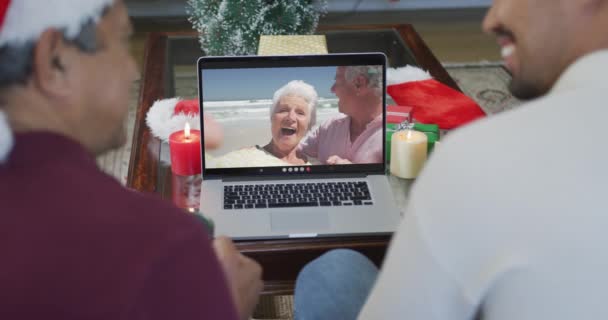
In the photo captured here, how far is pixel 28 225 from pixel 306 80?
0.89 metres

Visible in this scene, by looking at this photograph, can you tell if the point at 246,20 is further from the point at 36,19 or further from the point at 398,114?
the point at 36,19

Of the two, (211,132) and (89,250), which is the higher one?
(89,250)

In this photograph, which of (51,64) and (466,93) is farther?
(466,93)

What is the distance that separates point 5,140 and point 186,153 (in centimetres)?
77

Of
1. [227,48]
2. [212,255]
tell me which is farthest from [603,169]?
[227,48]

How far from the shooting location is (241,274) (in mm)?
1003

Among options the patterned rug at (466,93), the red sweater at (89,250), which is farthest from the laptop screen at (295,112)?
the red sweater at (89,250)

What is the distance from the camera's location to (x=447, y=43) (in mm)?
3830

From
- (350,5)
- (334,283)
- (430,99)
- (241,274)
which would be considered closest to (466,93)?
(350,5)

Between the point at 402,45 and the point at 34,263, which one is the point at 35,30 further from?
the point at 402,45

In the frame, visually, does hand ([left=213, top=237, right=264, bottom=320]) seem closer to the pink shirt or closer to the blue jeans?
the blue jeans

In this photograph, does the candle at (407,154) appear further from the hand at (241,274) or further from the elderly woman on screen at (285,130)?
the hand at (241,274)

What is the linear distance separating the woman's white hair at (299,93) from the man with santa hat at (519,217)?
70 cm

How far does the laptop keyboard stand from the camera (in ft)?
4.42
